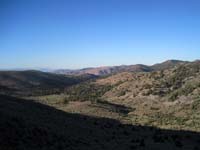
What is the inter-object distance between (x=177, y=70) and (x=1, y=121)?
9183 cm

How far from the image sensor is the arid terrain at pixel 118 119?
85.9ft

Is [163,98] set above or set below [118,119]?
above

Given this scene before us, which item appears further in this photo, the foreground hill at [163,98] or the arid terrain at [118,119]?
the foreground hill at [163,98]

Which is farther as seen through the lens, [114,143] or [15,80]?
[15,80]

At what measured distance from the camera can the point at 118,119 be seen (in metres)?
55.3

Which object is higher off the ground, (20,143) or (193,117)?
(20,143)

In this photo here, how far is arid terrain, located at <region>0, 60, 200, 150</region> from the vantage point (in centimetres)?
2619

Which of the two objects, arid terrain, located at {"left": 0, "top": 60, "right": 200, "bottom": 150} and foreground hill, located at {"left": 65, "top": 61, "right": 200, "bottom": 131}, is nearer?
arid terrain, located at {"left": 0, "top": 60, "right": 200, "bottom": 150}

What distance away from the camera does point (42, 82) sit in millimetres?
197500

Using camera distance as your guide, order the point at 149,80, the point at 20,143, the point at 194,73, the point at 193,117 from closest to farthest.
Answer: the point at 20,143 → the point at 193,117 → the point at 194,73 → the point at 149,80

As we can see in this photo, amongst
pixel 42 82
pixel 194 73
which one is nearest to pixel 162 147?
pixel 194 73

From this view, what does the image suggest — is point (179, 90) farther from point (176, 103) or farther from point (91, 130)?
point (91, 130)

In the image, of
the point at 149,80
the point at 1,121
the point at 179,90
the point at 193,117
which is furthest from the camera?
the point at 149,80

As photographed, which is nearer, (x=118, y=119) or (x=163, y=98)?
(x=118, y=119)
